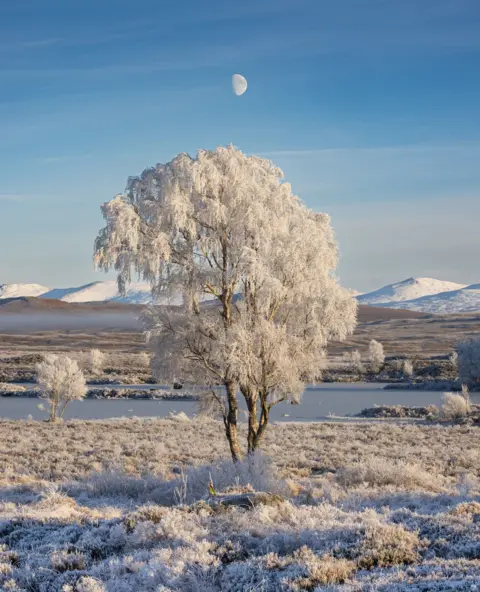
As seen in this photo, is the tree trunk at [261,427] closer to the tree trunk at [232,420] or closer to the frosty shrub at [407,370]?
the tree trunk at [232,420]

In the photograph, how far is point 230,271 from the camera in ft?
46.9

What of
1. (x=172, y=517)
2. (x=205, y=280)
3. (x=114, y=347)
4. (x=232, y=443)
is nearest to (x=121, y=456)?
(x=232, y=443)

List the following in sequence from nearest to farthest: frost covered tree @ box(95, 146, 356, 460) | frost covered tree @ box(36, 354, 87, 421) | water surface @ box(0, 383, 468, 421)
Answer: frost covered tree @ box(95, 146, 356, 460) → frost covered tree @ box(36, 354, 87, 421) → water surface @ box(0, 383, 468, 421)

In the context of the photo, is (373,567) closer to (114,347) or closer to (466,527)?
(466,527)

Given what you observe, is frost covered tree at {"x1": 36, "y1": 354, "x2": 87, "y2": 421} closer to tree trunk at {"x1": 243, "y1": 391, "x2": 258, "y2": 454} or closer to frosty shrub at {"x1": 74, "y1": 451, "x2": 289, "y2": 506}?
tree trunk at {"x1": 243, "y1": 391, "x2": 258, "y2": 454}

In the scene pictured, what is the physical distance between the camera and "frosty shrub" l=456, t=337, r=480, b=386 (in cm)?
5834

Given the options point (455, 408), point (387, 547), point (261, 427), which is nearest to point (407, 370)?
point (455, 408)

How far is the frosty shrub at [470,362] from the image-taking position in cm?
5834

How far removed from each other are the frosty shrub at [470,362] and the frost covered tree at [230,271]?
47.4 m

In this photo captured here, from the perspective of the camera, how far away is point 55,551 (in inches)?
281

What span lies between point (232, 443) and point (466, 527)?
762 centimetres

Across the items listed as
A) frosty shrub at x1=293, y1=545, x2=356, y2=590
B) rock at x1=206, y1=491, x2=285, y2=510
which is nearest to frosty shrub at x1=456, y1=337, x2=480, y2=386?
rock at x1=206, y1=491, x2=285, y2=510

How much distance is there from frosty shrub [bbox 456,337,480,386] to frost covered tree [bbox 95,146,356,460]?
47413mm

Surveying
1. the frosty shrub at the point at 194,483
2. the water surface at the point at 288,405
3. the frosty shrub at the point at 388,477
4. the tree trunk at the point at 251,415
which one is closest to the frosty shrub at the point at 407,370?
the water surface at the point at 288,405
